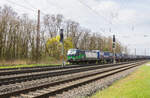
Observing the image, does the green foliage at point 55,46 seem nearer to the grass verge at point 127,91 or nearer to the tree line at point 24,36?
the tree line at point 24,36

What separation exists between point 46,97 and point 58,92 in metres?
1.02

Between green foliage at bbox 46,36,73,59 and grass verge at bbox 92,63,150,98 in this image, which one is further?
green foliage at bbox 46,36,73,59

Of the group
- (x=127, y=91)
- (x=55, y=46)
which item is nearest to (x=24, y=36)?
(x=55, y=46)

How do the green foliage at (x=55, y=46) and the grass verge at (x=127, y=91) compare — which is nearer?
the grass verge at (x=127, y=91)

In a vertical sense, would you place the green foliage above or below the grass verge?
above

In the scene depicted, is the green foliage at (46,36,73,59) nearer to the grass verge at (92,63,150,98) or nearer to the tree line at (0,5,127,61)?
the tree line at (0,5,127,61)

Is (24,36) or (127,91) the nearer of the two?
(127,91)

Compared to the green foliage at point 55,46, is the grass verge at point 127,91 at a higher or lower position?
lower

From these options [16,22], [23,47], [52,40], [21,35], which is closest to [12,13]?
[16,22]

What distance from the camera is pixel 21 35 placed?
4528cm

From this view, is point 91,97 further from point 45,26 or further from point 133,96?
point 45,26

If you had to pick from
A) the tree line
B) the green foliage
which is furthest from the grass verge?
the green foliage

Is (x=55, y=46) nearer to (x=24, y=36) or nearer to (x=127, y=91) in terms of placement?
(x=24, y=36)

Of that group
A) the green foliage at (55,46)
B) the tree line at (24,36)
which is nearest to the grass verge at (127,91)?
the tree line at (24,36)
